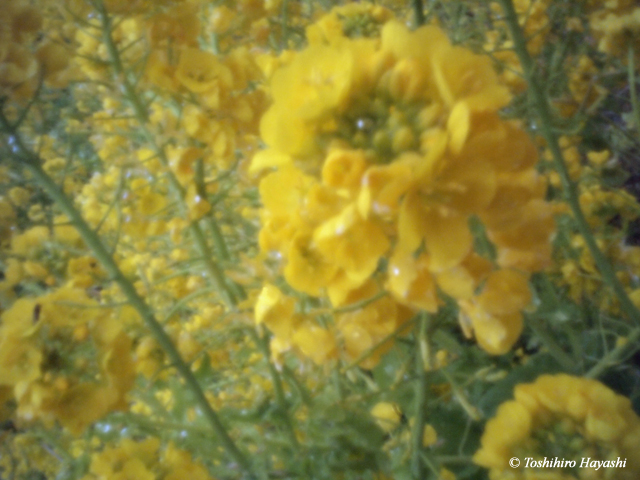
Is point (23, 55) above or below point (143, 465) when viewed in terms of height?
above

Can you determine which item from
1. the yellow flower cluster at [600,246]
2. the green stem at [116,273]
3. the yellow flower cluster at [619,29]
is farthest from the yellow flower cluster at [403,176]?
the yellow flower cluster at [600,246]

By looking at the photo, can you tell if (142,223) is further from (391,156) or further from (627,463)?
(627,463)

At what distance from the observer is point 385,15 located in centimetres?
70

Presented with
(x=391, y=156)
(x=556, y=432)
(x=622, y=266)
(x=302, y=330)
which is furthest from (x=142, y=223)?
(x=622, y=266)

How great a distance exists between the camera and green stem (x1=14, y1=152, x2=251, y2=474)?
0.54 meters

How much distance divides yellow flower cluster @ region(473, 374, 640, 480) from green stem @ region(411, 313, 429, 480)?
67mm

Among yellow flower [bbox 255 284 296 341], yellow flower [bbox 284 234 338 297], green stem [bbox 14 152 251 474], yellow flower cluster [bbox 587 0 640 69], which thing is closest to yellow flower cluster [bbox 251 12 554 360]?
yellow flower [bbox 284 234 338 297]

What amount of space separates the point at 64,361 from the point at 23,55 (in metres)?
0.35

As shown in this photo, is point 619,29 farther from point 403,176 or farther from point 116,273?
point 116,273

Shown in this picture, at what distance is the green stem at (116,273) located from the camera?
0.54m

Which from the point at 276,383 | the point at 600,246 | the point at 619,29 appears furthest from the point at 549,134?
the point at 276,383

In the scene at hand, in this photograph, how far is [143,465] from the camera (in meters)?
0.68

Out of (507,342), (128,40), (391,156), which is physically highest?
(128,40)

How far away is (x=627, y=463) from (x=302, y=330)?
36cm
